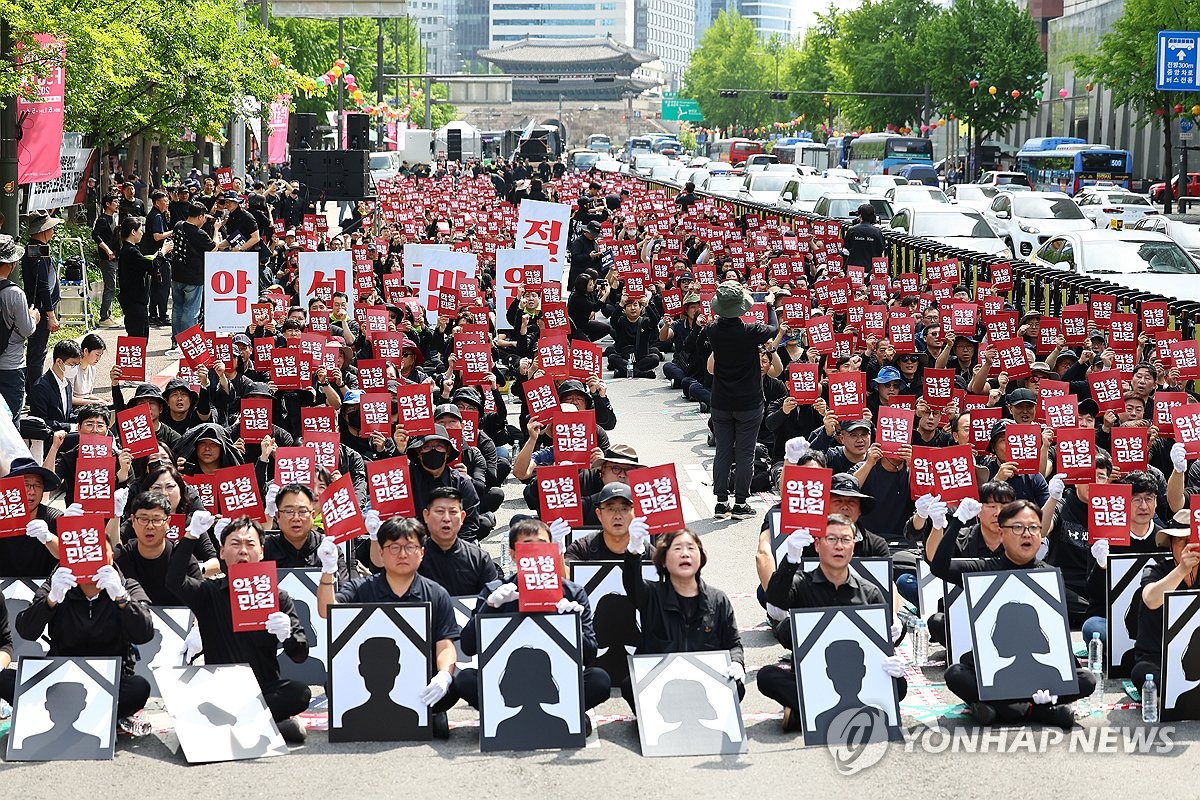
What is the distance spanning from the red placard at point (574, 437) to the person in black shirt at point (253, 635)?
285cm

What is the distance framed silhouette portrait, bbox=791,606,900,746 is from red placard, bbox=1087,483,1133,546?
1704 millimetres

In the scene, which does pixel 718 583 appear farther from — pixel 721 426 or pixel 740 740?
pixel 740 740

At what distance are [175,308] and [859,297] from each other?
8.06 metres

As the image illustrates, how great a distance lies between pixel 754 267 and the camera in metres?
26.1

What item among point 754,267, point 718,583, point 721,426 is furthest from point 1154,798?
point 754,267

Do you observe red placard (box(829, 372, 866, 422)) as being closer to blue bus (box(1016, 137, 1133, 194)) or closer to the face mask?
the face mask

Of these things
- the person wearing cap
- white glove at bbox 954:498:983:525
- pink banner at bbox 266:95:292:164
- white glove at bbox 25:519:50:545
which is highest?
pink banner at bbox 266:95:292:164

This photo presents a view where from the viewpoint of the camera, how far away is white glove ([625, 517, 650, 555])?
934cm

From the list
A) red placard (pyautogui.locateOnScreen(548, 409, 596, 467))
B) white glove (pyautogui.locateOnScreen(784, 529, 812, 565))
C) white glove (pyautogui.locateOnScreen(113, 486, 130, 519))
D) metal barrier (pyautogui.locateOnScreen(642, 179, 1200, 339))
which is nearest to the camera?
white glove (pyautogui.locateOnScreen(784, 529, 812, 565))

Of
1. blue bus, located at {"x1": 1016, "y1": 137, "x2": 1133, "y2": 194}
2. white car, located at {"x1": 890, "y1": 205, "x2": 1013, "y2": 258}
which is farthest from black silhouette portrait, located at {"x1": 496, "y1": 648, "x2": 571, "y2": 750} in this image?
blue bus, located at {"x1": 1016, "y1": 137, "x2": 1133, "y2": 194}

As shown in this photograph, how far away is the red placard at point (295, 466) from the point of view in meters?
10.6

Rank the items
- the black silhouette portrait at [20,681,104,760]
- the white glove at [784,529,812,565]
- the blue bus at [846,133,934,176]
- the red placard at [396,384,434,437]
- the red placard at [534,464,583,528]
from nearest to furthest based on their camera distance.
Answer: the black silhouette portrait at [20,681,104,760]
the white glove at [784,529,812,565]
the red placard at [534,464,583,528]
the red placard at [396,384,434,437]
the blue bus at [846,133,934,176]

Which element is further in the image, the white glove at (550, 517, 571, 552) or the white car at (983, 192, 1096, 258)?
the white car at (983, 192, 1096, 258)

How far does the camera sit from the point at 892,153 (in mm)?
74375
